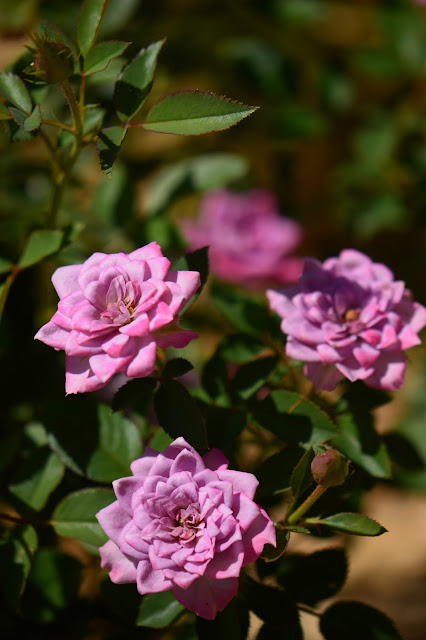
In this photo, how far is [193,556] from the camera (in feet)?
1.52

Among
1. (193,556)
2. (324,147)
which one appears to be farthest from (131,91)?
(324,147)

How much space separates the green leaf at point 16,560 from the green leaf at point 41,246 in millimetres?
257

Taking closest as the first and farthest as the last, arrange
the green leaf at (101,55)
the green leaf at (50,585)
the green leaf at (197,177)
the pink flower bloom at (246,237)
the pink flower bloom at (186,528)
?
the pink flower bloom at (186,528)
the green leaf at (101,55)
the green leaf at (50,585)
the green leaf at (197,177)
the pink flower bloom at (246,237)

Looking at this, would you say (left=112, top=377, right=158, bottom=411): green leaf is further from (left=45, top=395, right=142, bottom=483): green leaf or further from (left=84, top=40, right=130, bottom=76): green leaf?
(left=84, top=40, right=130, bottom=76): green leaf

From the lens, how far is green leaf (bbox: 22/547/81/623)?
2.19 feet

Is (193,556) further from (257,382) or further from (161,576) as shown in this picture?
(257,382)

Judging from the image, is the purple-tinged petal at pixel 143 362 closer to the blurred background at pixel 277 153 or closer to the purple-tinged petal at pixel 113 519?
the purple-tinged petal at pixel 113 519

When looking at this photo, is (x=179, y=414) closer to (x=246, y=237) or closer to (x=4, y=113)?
(x=4, y=113)

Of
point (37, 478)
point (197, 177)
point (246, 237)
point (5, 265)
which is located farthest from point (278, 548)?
point (246, 237)

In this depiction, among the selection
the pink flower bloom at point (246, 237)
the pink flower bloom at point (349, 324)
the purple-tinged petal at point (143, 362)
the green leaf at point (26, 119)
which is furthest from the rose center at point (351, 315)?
the pink flower bloom at point (246, 237)

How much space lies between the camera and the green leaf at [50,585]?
0.67m

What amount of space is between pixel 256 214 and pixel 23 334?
0.55 meters

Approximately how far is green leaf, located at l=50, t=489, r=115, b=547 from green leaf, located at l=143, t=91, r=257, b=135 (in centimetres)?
33

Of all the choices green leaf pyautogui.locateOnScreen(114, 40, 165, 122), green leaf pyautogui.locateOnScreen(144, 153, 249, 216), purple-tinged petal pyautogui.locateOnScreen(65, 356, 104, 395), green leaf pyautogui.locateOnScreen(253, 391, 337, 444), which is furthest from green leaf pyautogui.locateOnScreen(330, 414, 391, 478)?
green leaf pyautogui.locateOnScreen(144, 153, 249, 216)
